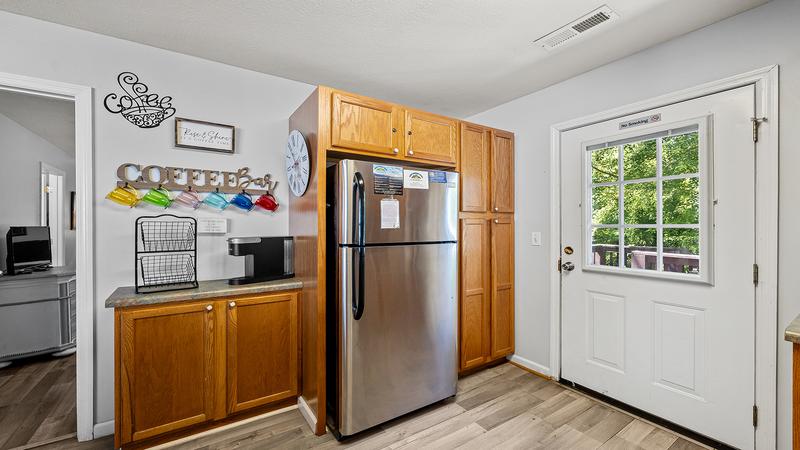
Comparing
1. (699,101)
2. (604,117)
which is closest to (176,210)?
(604,117)

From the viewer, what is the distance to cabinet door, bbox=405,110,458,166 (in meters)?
2.34

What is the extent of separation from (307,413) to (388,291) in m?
0.98

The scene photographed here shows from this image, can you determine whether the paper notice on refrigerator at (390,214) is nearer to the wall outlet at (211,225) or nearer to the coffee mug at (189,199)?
the wall outlet at (211,225)

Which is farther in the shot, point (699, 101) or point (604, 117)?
point (604, 117)

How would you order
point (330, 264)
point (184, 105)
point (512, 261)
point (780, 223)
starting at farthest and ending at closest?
point (512, 261), point (184, 105), point (330, 264), point (780, 223)

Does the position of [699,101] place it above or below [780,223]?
above

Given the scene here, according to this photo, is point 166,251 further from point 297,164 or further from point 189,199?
point 297,164

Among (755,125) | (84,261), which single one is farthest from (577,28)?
(84,261)

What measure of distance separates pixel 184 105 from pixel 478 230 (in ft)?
7.79

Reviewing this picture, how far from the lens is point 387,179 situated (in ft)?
6.66

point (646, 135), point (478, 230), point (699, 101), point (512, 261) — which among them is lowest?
point (512, 261)

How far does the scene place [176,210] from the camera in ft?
7.25

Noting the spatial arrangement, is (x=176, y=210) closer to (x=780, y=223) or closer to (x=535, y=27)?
(x=535, y=27)

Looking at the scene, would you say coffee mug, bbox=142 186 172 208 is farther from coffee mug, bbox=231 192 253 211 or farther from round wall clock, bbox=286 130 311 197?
round wall clock, bbox=286 130 311 197
